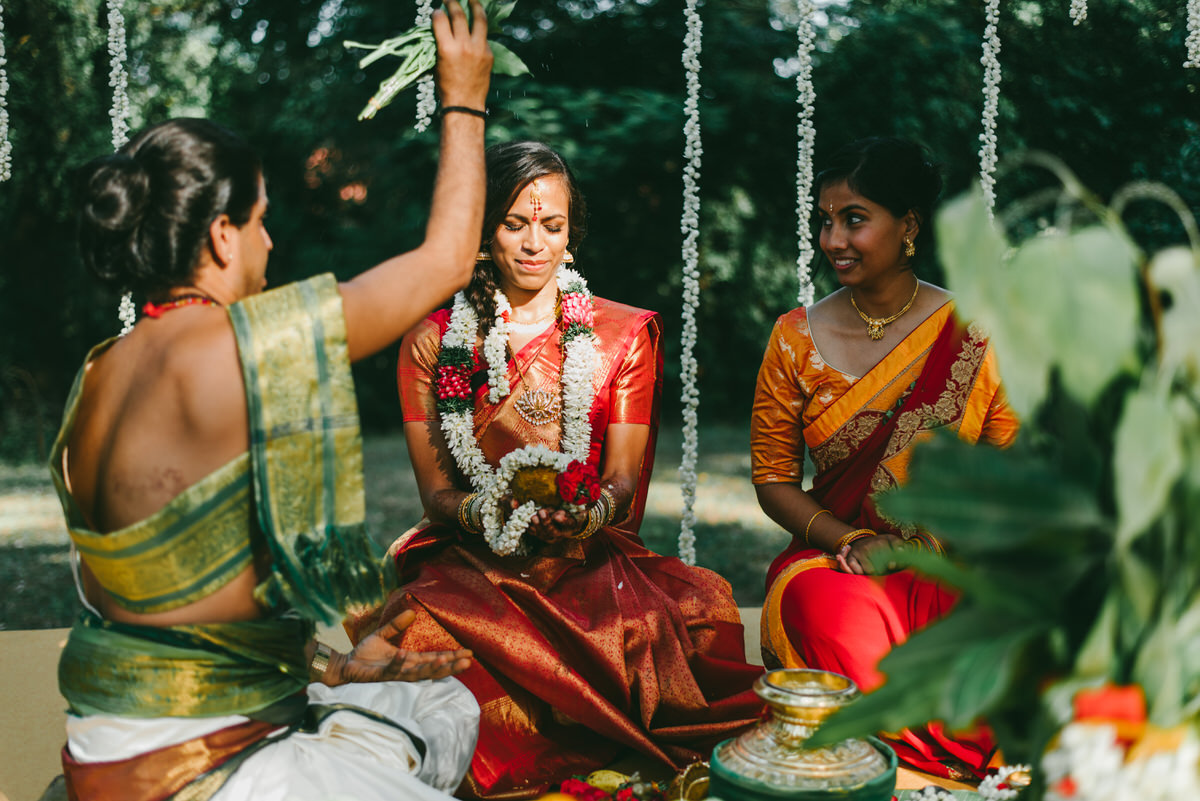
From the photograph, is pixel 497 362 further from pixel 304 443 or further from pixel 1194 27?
pixel 1194 27

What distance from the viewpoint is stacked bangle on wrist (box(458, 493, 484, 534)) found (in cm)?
302

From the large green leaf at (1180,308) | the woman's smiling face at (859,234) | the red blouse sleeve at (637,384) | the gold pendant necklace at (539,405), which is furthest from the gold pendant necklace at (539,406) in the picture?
the large green leaf at (1180,308)

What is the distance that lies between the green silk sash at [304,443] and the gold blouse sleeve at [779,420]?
181cm

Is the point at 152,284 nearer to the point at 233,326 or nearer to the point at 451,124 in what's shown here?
the point at 233,326

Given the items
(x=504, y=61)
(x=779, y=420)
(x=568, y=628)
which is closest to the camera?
(x=504, y=61)

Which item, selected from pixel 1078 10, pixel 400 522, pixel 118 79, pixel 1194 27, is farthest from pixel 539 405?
pixel 400 522

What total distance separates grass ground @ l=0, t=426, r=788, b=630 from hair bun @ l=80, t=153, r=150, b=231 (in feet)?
15.8

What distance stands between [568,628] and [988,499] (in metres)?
1.78

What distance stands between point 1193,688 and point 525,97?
752 centimetres

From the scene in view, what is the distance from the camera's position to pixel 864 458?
10.7 ft

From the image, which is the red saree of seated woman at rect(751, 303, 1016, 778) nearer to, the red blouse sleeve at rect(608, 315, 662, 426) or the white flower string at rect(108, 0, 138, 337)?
the red blouse sleeve at rect(608, 315, 662, 426)

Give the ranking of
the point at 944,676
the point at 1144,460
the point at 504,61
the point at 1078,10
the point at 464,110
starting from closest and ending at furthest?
1. the point at 1144,460
2. the point at 944,676
3. the point at 464,110
4. the point at 504,61
5. the point at 1078,10

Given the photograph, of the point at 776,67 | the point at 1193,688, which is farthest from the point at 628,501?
the point at 776,67

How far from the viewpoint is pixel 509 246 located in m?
3.24
